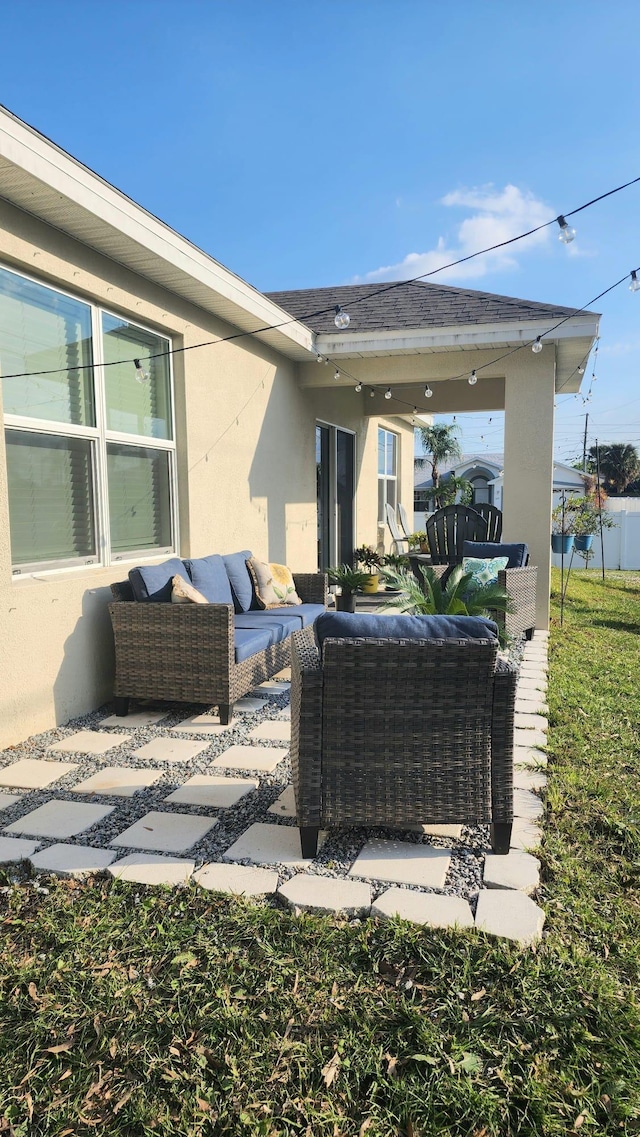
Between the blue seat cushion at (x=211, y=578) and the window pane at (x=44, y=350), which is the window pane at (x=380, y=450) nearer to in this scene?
the blue seat cushion at (x=211, y=578)

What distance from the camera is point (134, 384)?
4.80 m

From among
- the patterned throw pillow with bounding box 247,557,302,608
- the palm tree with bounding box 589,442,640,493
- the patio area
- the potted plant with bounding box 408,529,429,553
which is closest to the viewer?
the patio area

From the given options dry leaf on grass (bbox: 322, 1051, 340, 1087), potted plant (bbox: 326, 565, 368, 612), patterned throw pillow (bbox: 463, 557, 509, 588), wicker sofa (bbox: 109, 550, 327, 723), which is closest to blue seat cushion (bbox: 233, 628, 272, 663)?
wicker sofa (bbox: 109, 550, 327, 723)

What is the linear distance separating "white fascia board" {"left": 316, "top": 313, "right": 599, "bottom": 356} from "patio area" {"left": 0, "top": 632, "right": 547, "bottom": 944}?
3963 millimetres

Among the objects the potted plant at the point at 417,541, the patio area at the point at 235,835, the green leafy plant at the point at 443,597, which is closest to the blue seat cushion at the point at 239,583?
the green leafy plant at the point at 443,597

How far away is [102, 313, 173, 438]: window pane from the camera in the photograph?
4500 millimetres

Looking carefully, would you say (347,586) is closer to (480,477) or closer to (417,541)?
(417,541)

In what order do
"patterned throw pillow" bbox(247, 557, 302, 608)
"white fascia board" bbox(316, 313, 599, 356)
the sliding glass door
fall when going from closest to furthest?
"patterned throw pillow" bbox(247, 557, 302, 608), "white fascia board" bbox(316, 313, 599, 356), the sliding glass door

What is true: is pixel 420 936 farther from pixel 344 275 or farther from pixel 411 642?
pixel 344 275

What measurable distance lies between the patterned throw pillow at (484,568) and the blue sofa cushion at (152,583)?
2.63m

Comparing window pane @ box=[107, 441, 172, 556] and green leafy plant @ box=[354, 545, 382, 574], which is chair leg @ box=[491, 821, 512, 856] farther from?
green leafy plant @ box=[354, 545, 382, 574]

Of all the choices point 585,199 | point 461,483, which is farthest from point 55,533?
point 461,483

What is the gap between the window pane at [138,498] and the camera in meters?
4.60

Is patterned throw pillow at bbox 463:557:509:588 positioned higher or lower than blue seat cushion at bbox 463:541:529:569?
lower
